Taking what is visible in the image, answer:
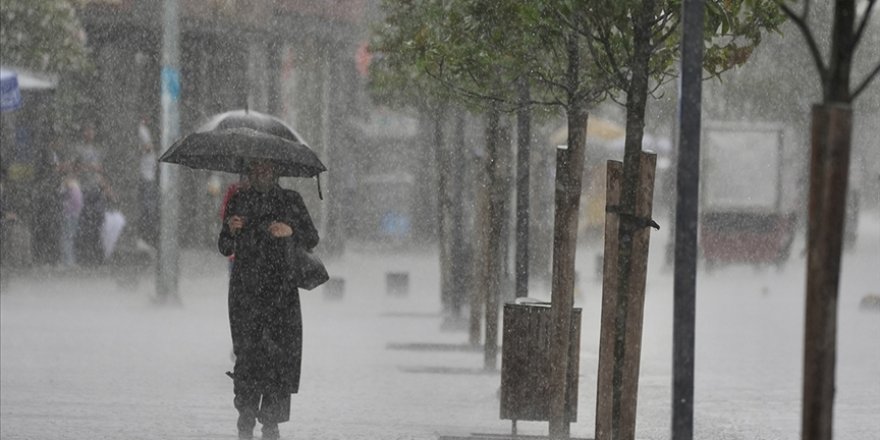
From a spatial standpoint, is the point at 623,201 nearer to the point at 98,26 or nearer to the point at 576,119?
the point at 576,119

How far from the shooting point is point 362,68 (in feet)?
128

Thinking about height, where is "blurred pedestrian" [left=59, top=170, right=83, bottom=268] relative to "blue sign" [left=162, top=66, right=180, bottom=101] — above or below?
below

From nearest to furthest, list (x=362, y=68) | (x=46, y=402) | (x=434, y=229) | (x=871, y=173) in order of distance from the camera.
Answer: (x=46, y=402), (x=362, y=68), (x=434, y=229), (x=871, y=173)

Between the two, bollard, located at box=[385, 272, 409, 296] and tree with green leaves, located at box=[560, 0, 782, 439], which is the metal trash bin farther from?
bollard, located at box=[385, 272, 409, 296]

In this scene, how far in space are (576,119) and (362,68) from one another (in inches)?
1103

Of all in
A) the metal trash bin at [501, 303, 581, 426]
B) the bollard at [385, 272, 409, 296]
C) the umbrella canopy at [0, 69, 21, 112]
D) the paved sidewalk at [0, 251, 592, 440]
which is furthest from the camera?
the bollard at [385, 272, 409, 296]

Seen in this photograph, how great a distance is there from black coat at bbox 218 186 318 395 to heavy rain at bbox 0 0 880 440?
2 centimetres

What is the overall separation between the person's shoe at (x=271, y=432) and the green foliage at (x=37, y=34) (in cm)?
1678

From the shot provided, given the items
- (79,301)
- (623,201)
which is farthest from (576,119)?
A: (79,301)

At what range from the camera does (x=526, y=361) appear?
37.0 feet

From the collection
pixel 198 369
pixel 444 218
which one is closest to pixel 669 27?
pixel 198 369

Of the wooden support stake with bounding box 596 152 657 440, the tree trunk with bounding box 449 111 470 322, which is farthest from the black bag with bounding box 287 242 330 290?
the tree trunk with bounding box 449 111 470 322

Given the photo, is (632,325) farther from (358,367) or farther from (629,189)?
(358,367)

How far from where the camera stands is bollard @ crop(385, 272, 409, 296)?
86.7 feet
